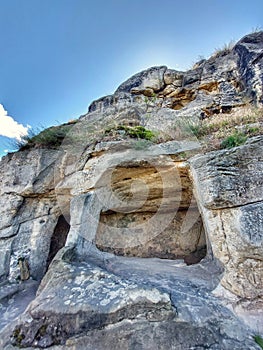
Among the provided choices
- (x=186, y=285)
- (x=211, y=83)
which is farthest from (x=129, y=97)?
(x=186, y=285)

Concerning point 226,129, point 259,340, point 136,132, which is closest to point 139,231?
point 136,132

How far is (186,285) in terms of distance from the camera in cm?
352

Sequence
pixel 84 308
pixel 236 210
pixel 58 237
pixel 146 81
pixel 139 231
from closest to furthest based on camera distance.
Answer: pixel 84 308
pixel 236 210
pixel 58 237
pixel 139 231
pixel 146 81

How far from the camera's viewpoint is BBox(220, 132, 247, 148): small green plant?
13.1 ft

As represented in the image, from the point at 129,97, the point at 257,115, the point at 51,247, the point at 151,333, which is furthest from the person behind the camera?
the point at 129,97

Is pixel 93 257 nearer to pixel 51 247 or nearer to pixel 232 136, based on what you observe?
pixel 51 247

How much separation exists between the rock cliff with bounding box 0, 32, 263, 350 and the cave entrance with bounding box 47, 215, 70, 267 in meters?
0.02

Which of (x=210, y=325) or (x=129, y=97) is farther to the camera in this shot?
(x=129, y=97)

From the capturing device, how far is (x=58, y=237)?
572cm

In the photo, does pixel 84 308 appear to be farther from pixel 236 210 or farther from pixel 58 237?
pixel 58 237

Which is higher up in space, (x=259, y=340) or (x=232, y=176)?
(x=232, y=176)

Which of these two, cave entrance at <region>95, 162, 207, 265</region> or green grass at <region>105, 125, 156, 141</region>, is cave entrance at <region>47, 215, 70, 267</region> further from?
green grass at <region>105, 125, 156, 141</region>

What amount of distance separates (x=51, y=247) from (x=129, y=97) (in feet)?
24.2

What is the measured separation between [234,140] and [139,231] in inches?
129
